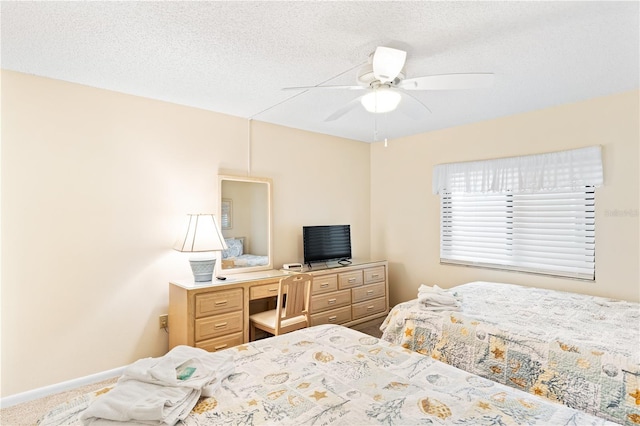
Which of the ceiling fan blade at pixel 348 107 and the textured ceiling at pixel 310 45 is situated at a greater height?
the textured ceiling at pixel 310 45

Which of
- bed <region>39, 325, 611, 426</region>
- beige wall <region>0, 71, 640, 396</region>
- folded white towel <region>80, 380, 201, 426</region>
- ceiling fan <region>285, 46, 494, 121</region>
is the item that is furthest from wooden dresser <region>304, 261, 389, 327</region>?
folded white towel <region>80, 380, 201, 426</region>

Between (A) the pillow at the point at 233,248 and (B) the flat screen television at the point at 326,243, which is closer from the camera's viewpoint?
(A) the pillow at the point at 233,248

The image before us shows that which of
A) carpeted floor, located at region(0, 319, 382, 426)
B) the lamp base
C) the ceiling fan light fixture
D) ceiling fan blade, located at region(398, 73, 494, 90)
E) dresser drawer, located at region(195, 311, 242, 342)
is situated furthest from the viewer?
the lamp base

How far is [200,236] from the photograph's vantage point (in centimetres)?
311

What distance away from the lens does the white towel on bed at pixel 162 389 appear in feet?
3.89

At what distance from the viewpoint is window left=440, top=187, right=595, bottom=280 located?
315cm

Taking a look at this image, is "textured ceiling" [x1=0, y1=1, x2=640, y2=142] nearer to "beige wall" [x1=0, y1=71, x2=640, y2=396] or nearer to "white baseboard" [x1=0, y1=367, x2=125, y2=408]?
"beige wall" [x1=0, y1=71, x2=640, y2=396]

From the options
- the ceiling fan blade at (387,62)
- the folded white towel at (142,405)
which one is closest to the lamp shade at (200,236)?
the folded white towel at (142,405)

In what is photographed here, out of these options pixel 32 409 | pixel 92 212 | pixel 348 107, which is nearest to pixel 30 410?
pixel 32 409

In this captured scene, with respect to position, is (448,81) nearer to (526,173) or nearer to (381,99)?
(381,99)

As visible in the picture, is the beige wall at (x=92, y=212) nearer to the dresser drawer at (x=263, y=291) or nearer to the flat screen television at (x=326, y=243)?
the dresser drawer at (x=263, y=291)

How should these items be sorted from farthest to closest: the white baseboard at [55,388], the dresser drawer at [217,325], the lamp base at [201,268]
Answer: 1. the lamp base at [201,268]
2. the dresser drawer at [217,325]
3. the white baseboard at [55,388]

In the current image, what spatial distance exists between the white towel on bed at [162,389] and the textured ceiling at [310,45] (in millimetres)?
1752

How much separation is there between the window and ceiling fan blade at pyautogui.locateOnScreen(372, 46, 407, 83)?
7.93ft
